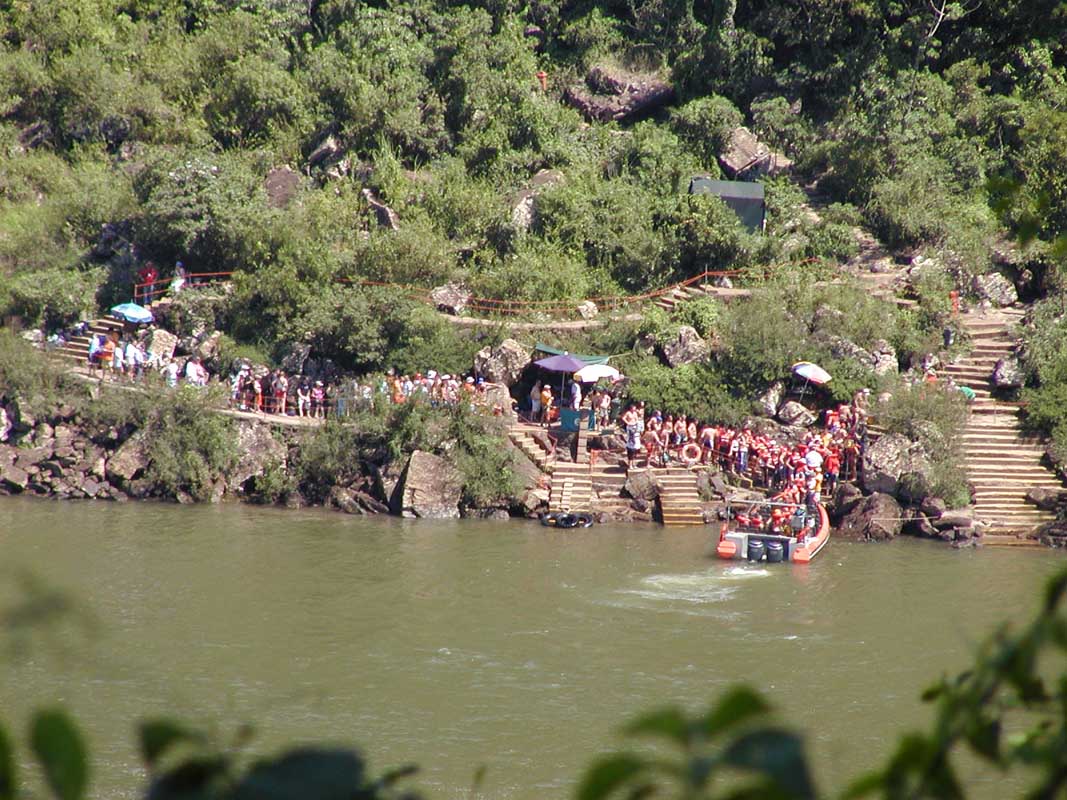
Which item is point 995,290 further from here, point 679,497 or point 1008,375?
point 679,497

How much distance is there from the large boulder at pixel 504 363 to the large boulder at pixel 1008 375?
10.4 m

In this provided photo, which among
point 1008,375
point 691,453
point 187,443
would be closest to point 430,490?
point 187,443

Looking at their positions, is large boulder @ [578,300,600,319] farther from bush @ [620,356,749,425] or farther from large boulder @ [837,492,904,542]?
large boulder @ [837,492,904,542]

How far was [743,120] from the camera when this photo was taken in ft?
126

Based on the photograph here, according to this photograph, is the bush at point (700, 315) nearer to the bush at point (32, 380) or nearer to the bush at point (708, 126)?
the bush at point (708, 126)

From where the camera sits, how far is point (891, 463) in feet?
79.6

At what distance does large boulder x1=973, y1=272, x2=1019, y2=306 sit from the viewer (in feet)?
101

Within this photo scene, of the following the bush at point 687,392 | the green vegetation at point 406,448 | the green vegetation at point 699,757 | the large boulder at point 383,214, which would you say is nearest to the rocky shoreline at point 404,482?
the green vegetation at point 406,448

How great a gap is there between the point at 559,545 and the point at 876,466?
21.9 ft

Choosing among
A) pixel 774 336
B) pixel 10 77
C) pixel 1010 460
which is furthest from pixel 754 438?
pixel 10 77

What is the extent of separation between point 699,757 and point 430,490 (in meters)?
23.0

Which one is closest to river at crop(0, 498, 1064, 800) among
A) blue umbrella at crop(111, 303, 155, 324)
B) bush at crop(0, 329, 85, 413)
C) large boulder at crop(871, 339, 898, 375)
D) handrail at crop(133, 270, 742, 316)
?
bush at crop(0, 329, 85, 413)

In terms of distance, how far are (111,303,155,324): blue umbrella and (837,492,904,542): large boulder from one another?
1665 centimetres

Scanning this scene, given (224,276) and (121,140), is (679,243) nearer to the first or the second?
(224,276)
